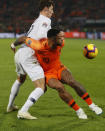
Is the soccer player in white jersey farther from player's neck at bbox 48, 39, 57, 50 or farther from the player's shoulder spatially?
player's neck at bbox 48, 39, 57, 50

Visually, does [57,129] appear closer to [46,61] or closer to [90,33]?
[46,61]

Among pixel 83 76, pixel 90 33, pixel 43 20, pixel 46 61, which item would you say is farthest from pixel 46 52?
pixel 90 33

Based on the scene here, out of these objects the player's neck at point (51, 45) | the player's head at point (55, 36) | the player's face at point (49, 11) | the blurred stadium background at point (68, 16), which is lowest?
the blurred stadium background at point (68, 16)

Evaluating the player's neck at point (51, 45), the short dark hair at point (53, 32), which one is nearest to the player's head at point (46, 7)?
the short dark hair at point (53, 32)

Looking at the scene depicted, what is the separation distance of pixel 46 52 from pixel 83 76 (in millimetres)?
6004

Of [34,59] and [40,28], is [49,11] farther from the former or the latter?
[34,59]

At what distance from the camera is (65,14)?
5038 centimetres

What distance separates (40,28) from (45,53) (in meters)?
0.46

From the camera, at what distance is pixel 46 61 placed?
6.14 metres

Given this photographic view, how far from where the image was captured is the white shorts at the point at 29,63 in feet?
19.7

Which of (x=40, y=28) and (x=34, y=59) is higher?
(x=40, y=28)

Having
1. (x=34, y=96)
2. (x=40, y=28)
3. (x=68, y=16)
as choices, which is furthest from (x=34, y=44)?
(x=68, y=16)

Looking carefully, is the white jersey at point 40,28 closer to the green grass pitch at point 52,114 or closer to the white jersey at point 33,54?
the white jersey at point 33,54

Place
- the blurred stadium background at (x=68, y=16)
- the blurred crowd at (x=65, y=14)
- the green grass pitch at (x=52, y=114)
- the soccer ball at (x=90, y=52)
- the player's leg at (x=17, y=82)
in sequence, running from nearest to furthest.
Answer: the green grass pitch at (x=52, y=114) < the player's leg at (x=17, y=82) < the soccer ball at (x=90, y=52) < the blurred stadium background at (x=68, y=16) < the blurred crowd at (x=65, y=14)
